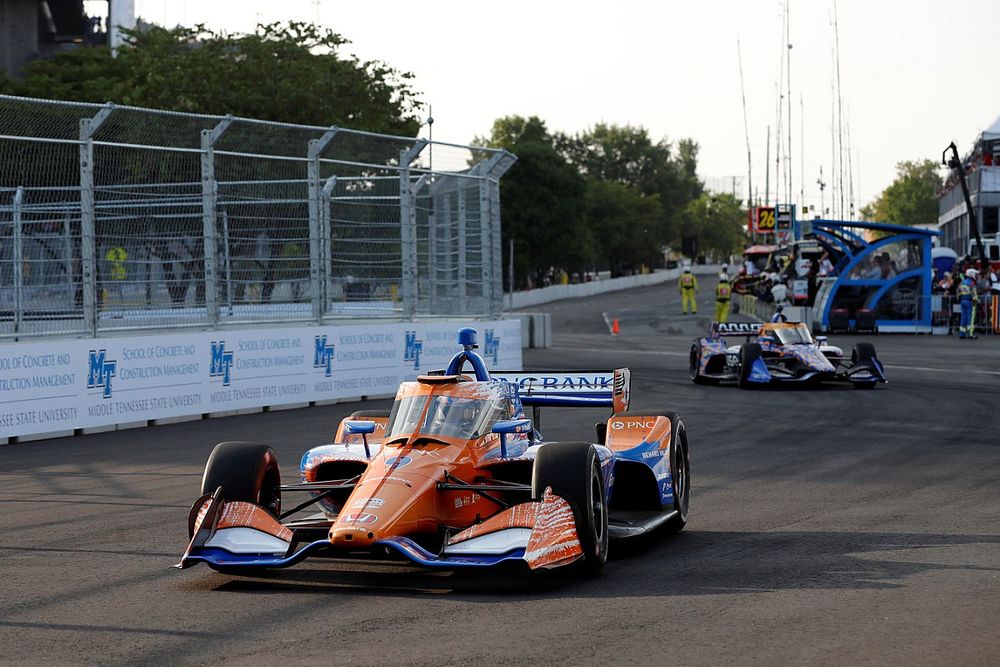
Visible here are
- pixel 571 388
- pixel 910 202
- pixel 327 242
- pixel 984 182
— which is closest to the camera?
pixel 571 388

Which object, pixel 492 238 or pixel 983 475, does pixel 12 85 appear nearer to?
pixel 492 238

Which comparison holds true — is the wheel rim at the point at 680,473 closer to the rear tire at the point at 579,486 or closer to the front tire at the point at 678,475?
the front tire at the point at 678,475

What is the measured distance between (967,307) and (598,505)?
3153 cm

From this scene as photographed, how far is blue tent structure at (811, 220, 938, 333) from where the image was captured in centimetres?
3834

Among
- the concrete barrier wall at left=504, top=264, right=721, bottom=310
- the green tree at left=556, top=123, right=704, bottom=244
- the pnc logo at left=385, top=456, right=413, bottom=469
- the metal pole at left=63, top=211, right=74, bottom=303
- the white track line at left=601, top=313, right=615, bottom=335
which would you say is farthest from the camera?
the green tree at left=556, top=123, right=704, bottom=244

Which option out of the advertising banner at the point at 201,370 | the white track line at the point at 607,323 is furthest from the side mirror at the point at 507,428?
the white track line at the point at 607,323

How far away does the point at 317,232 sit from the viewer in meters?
19.9

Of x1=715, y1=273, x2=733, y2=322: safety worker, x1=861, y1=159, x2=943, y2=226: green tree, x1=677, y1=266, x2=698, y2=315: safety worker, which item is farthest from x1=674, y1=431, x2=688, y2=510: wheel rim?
x1=861, y1=159, x2=943, y2=226: green tree

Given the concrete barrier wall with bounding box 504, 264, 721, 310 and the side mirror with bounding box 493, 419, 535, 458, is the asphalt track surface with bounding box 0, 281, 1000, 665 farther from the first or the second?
the concrete barrier wall with bounding box 504, 264, 721, 310

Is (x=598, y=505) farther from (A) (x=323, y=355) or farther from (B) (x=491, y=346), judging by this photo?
(B) (x=491, y=346)

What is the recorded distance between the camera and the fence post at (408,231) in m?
21.2

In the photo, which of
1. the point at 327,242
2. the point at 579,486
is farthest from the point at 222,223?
the point at 579,486

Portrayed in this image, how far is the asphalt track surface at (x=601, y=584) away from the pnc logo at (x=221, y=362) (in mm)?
3387

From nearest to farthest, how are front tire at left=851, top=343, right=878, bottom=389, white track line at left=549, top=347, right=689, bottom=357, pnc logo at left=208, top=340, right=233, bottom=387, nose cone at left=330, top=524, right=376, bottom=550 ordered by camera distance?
nose cone at left=330, top=524, right=376, bottom=550 → pnc logo at left=208, top=340, right=233, bottom=387 → front tire at left=851, top=343, right=878, bottom=389 → white track line at left=549, top=347, right=689, bottom=357
